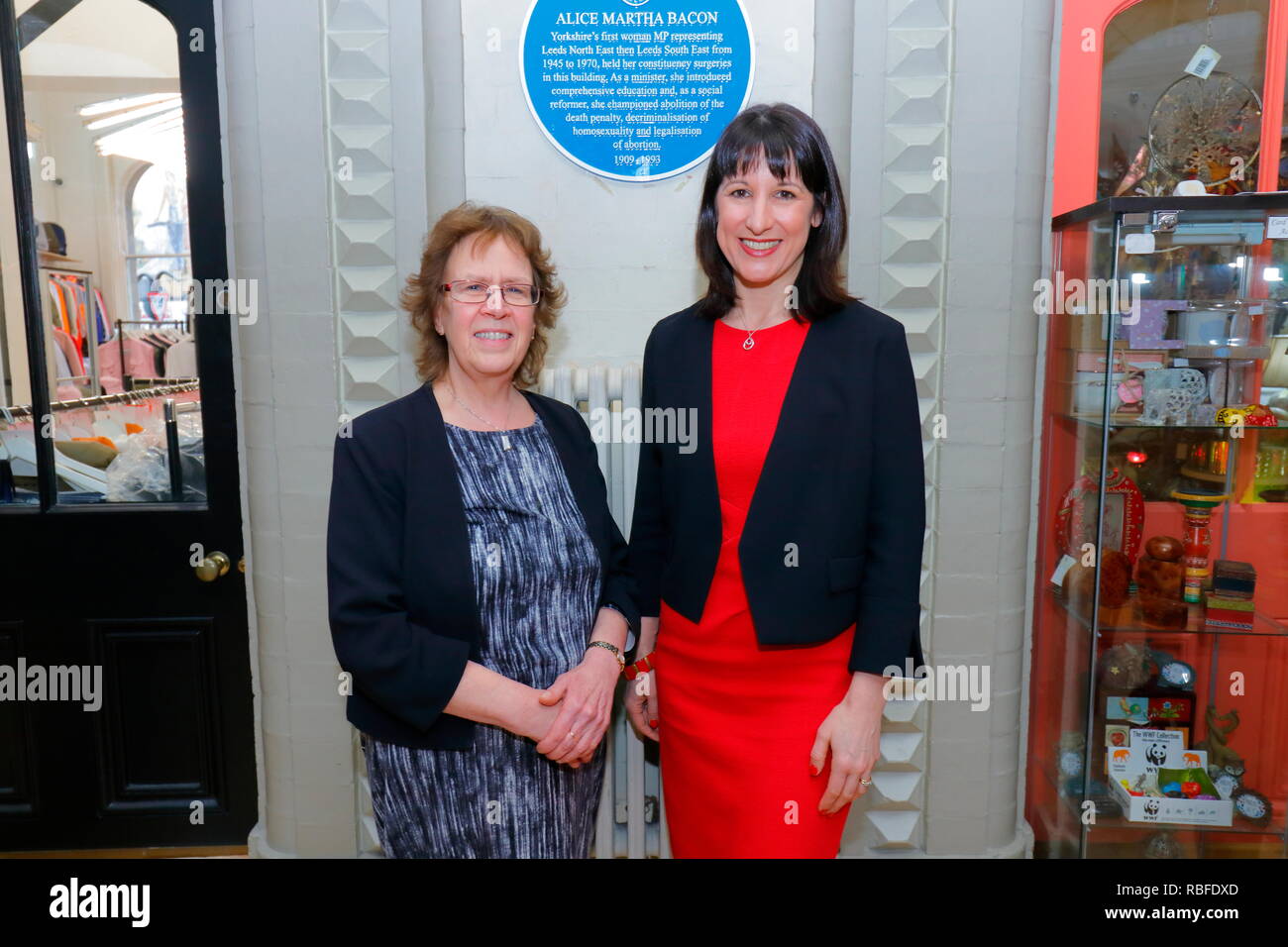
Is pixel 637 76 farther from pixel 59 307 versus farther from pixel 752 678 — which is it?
pixel 59 307

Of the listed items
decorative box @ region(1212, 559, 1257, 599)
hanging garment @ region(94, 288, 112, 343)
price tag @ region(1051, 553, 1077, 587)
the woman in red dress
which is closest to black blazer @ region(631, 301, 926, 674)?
the woman in red dress

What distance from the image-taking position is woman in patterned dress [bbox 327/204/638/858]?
139 centimetres

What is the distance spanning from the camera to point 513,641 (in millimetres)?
1477

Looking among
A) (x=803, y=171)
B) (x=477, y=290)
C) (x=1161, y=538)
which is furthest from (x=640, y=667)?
(x=1161, y=538)

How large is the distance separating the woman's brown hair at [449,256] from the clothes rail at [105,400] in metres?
1.40

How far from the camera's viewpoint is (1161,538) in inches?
96.5

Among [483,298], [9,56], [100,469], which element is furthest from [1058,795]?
[9,56]

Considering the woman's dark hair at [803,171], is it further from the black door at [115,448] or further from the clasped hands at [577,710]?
the black door at [115,448]

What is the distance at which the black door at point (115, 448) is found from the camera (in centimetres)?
254

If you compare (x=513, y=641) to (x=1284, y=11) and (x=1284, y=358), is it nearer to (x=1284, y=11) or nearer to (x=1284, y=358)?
(x=1284, y=358)

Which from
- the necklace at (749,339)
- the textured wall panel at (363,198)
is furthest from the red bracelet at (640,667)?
the textured wall panel at (363,198)

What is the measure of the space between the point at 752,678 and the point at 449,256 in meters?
0.96

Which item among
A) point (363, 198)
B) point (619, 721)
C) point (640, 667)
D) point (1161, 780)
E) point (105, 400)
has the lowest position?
point (1161, 780)
